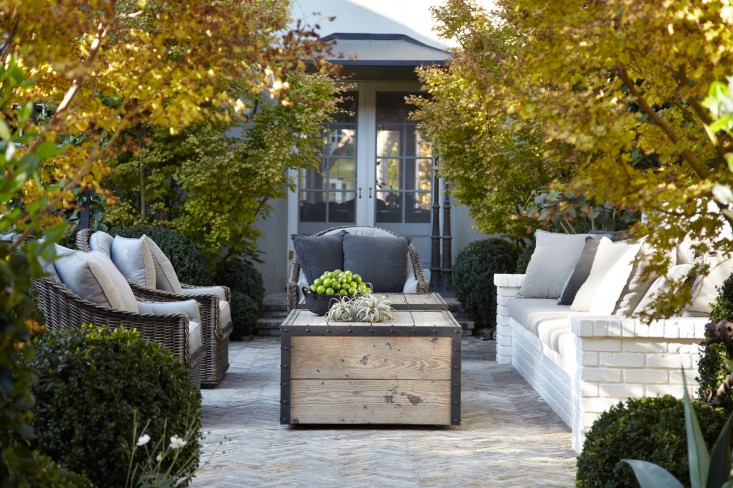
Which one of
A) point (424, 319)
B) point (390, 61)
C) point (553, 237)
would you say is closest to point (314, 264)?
point (553, 237)

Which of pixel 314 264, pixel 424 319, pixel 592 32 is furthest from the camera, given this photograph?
pixel 314 264

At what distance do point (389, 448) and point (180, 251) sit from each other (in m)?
4.16

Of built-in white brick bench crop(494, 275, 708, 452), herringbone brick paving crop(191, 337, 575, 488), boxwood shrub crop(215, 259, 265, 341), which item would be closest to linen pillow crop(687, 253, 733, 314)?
built-in white brick bench crop(494, 275, 708, 452)

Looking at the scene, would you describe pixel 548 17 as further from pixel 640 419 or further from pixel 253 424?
pixel 253 424

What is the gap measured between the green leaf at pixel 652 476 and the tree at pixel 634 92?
1.44 ft

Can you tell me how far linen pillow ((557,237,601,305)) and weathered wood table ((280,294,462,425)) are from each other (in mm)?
1664

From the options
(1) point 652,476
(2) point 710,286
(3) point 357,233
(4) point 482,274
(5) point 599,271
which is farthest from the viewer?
(4) point 482,274

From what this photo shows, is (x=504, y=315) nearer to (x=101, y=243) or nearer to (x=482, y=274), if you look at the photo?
(x=482, y=274)

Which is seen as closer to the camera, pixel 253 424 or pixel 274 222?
pixel 253 424

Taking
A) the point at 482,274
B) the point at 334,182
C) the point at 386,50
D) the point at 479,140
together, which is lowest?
the point at 482,274

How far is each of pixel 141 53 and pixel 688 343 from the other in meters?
3.17

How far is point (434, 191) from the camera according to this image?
1120cm

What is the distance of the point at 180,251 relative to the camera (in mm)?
8406

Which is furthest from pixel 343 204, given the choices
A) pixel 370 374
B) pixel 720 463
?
pixel 720 463
